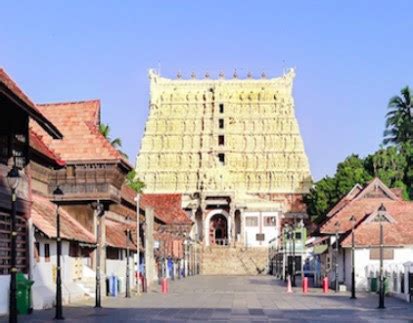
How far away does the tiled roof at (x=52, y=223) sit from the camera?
124 feet

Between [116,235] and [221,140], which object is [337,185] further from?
[116,235]

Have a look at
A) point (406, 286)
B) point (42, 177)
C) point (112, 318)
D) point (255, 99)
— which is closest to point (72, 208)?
point (42, 177)

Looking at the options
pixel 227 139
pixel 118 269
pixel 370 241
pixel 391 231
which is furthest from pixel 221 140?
pixel 118 269

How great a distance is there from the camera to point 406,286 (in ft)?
157

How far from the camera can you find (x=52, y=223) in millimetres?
40094

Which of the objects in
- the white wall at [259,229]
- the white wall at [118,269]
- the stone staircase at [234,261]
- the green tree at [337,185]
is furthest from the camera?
the white wall at [259,229]

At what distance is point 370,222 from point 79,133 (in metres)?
22.8

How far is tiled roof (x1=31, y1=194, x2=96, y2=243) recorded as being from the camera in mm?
Result: 37812

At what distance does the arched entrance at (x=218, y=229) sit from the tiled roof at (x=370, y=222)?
254 feet

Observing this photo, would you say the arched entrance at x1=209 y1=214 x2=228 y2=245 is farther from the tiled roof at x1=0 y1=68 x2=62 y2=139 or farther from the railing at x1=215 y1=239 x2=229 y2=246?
the tiled roof at x1=0 y1=68 x2=62 y2=139

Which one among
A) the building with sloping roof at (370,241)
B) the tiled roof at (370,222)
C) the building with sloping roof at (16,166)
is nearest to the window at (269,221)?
the tiled roof at (370,222)

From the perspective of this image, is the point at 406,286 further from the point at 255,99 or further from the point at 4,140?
the point at 255,99

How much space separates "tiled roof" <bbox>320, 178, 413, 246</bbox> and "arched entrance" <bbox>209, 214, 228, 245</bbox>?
3045 inches

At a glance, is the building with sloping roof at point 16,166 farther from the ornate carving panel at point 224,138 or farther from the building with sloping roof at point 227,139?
the ornate carving panel at point 224,138
